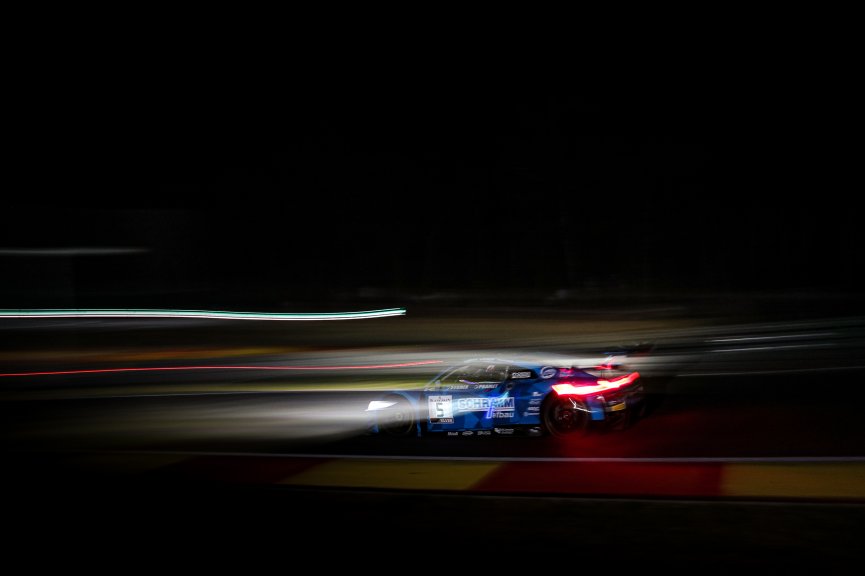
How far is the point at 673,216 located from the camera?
43.0m

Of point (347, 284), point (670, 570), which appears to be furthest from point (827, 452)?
point (347, 284)

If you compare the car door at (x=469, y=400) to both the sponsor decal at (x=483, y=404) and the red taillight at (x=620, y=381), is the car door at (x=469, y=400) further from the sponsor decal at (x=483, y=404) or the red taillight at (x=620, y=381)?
the red taillight at (x=620, y=381)

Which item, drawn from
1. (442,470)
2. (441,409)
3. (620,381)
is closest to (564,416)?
(620,381)

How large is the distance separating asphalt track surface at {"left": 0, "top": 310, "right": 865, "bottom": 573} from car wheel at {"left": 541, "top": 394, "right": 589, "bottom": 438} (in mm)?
196

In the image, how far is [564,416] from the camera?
11336mm

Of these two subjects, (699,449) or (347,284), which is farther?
(347,284)

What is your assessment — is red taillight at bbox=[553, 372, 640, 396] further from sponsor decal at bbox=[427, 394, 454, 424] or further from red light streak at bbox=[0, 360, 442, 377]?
red light streak at bbox=[0, 360, 442, 377]

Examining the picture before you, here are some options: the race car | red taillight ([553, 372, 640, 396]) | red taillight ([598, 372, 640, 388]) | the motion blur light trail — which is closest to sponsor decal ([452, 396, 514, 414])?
the race car

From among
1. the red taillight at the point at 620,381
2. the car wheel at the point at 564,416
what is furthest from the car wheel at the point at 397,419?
the red taillight at the point at 620,381

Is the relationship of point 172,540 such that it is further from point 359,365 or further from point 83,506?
point 359,365

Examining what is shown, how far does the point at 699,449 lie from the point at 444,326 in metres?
20.6

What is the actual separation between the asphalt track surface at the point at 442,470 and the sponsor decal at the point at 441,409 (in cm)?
31

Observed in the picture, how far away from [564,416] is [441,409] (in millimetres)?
1630

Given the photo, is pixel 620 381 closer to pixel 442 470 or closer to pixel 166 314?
pixel 442 470
